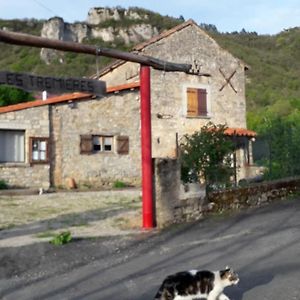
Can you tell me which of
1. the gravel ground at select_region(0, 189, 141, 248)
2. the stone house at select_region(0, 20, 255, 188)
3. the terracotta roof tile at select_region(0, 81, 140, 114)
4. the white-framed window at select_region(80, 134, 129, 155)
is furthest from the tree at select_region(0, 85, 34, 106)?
the gravel ground at select_region(0, 189, 141, 248)

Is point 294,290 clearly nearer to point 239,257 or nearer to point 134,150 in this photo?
point 239,257

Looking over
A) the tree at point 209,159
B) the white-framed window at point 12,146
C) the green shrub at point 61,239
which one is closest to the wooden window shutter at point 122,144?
the white-framed window at point 12,146

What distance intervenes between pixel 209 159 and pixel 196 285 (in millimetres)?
7007

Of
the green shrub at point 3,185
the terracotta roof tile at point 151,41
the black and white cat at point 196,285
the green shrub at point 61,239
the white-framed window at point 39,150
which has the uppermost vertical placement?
the terracotta roof tile at point 151,41

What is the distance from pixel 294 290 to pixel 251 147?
18469 millimetres

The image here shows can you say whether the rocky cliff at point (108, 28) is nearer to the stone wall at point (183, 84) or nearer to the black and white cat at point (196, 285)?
the stone wall at point (183, 84)

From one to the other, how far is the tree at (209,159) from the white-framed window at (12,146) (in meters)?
9.91

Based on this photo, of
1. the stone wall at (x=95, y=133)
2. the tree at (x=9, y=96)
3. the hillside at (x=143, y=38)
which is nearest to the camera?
the stone wall at (x=95, y=133)

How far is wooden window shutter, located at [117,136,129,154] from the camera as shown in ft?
74.2

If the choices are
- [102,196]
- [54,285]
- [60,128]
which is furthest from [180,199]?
[60,128]

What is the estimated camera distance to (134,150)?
22984mm

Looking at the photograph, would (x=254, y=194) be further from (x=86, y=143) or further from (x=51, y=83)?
(x=86, y=143)

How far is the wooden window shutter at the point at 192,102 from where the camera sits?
24.9 m

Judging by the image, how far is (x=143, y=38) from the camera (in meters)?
72.8
